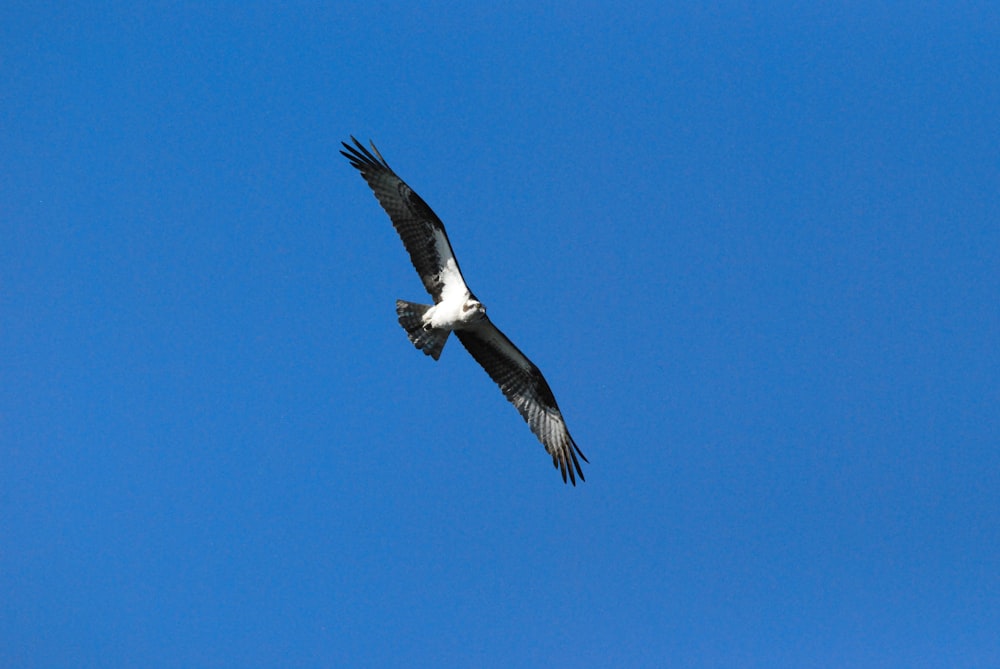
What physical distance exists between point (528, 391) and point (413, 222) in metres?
3.47

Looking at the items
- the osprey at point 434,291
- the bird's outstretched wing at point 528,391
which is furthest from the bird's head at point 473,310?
the bird's outstretched wing at point 528,391

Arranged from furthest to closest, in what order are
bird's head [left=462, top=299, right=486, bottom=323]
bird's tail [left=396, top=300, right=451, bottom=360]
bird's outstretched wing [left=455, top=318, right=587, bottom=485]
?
bird's outstretched wing [left=455, top=318, right=587, bottom=485] → bird's tail [left=396, top=300, right=451, bottom=360] → bird's head [left=462, top=299, right=486, bottom=323]

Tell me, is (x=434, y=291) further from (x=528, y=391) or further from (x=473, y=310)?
(x=528, y=391)

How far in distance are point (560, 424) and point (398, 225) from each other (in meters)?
4.28

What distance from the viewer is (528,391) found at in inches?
704

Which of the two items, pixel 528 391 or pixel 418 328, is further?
pixel 528 391

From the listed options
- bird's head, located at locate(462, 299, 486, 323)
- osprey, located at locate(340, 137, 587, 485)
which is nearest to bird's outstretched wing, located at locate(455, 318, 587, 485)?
osprey, located at locate(340, 137, 587, 485)

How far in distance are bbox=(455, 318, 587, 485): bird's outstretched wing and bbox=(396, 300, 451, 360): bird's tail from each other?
0.62 m

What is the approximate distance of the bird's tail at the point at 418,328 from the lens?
1667 cm

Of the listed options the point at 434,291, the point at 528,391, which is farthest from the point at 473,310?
the point at 528,391

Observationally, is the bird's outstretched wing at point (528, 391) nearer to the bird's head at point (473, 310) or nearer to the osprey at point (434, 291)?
the osprey at point (434, 291)

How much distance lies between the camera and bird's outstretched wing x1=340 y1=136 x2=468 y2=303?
639 inches

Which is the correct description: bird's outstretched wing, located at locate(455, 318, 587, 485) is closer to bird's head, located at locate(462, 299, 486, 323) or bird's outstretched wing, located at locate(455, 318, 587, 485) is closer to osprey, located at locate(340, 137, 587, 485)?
osprey, located at locate(340, 137, 587, 485)

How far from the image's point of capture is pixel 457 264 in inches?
634
